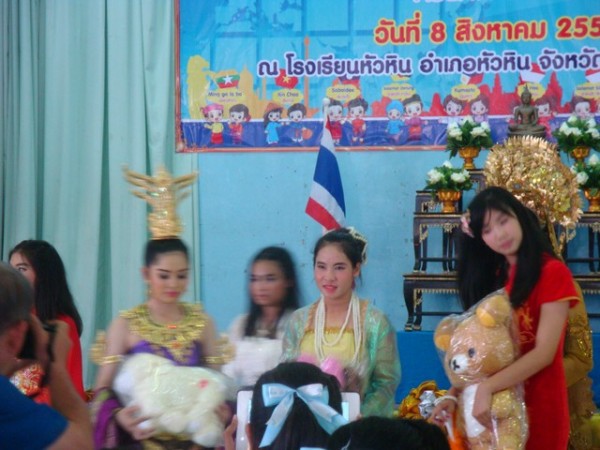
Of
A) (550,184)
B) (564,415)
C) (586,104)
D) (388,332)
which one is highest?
(586,104)

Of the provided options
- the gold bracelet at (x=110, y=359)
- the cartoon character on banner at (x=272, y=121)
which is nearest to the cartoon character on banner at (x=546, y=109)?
the cartoon character on banner at (x=272, y=121)

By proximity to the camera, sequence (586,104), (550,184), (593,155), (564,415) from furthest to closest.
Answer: (586,104) < (593,155) < (550,184) < (564,415)

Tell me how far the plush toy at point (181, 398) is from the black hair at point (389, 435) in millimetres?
1026

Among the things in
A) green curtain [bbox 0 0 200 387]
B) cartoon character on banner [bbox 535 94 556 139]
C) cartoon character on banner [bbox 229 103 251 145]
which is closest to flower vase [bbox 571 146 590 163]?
cartoon character on banner [bbox 535 94 556 139]

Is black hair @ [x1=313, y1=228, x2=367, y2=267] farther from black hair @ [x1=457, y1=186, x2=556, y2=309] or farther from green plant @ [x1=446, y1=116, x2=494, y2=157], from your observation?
green plant @ [x1=446, y1=116, x2=494, y2=157]

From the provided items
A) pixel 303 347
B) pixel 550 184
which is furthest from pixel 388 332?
pixel 550 184

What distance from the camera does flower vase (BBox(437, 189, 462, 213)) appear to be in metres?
5.48

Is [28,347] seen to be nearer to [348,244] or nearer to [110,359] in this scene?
[110,359]

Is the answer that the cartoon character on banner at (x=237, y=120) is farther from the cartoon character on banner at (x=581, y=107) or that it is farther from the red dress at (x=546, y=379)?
the red dress at (x=546, y=379)

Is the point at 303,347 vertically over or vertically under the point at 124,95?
under

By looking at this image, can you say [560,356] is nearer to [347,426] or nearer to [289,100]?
[347,426]

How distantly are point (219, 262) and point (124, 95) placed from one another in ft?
3.82

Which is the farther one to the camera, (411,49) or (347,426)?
(411,49)

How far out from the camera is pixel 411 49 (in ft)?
19.7
